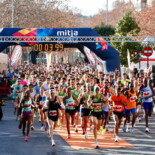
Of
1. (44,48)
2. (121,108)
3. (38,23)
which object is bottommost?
(121,108)

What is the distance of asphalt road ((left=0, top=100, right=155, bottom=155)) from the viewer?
45.9 feet

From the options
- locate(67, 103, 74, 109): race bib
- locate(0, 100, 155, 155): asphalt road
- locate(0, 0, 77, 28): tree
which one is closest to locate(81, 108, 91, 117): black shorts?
locate(67, 103, 74, 109): race bib

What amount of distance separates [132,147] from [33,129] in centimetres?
483

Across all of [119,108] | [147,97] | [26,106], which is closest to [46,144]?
[26,106]

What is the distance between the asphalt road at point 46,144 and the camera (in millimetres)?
14000

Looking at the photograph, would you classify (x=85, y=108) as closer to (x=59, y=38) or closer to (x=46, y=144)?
(x=46, y=144)

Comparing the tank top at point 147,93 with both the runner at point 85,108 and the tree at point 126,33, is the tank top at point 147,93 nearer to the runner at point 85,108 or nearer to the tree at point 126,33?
the runner at point 85,108

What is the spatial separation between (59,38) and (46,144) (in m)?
16.7

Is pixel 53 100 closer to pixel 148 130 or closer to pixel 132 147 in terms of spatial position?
pixel 132 147

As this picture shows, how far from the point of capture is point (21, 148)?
1459 cm

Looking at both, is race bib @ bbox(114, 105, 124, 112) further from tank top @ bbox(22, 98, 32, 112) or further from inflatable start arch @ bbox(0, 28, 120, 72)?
inflatable start arch @ bbox(0, 28, 120, 72)

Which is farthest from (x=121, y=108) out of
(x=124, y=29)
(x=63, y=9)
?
(x=63, y=9)

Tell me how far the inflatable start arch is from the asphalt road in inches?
479

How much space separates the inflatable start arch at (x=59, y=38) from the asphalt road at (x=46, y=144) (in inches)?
479
